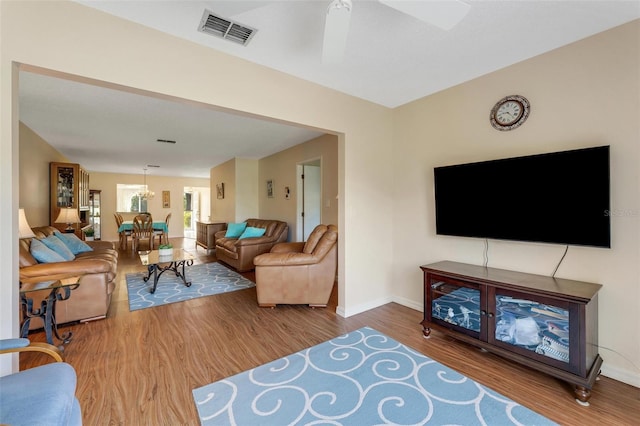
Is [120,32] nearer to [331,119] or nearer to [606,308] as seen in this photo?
[331,119]

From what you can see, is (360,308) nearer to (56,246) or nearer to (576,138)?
(576,138)

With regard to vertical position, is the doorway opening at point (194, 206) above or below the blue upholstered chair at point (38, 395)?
above

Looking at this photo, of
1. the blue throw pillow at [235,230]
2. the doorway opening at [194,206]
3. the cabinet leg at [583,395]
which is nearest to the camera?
the cabinet leg at [583,395]

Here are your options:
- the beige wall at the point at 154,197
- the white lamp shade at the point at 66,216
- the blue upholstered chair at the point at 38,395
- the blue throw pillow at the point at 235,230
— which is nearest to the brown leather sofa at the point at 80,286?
the blue upholstered chair at the point at 38,395

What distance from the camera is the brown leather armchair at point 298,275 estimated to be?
3.27 m

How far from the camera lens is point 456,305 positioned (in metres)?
2.43

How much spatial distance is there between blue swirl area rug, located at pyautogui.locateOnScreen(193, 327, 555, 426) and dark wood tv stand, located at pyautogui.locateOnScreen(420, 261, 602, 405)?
0.42 meters

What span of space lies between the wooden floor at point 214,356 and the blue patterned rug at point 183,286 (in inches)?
9.5

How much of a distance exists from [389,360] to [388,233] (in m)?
1.65

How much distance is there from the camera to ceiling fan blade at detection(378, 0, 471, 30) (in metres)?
1.37

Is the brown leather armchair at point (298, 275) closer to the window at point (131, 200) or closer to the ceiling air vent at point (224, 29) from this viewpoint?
the ceiling air vent at point (224, 29)

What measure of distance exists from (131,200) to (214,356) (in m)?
10.2

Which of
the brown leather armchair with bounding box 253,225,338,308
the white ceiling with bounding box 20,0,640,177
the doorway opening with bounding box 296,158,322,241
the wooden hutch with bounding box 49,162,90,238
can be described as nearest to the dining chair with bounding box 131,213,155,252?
the wooden hutch with bounding box 49,162,90,238

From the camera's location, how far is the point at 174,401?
1.75m
